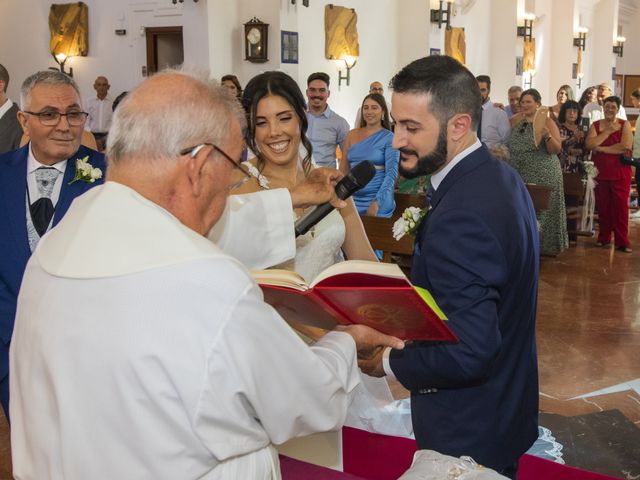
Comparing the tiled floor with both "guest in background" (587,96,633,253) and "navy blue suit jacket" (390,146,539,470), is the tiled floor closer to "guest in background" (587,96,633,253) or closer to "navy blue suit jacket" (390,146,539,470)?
"guest in background" (587,96,633,253)

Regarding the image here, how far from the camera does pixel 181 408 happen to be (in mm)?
1381

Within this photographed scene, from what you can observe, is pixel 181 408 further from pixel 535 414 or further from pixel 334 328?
pixel 535 414

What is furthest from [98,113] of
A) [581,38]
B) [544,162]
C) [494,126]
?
[581,38]

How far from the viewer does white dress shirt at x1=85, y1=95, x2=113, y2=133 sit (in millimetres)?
11758

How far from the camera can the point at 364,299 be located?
5.92ft

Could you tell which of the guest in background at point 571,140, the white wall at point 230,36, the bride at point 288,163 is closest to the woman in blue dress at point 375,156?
the white wall at point 230,36

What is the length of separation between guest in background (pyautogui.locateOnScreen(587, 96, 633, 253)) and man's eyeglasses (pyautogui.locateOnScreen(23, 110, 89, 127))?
8021 mm

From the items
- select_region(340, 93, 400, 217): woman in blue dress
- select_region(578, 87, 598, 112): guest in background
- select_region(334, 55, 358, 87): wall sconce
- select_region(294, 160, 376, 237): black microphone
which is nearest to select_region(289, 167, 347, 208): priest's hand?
select_region(294, 160, 376, 237): black microphone

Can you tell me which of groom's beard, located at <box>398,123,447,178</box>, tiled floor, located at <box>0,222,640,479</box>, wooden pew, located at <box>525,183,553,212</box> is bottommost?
tiled floor, located at <box>0,222,640,479</box>

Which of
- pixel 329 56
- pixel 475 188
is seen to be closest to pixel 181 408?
pixel 475 188

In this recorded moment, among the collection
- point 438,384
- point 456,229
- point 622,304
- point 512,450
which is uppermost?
point 456,229

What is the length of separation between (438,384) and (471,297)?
0.28 meters

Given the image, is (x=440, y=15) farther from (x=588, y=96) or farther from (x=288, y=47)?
(x=288, y=47)

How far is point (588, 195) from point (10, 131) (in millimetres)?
7416
